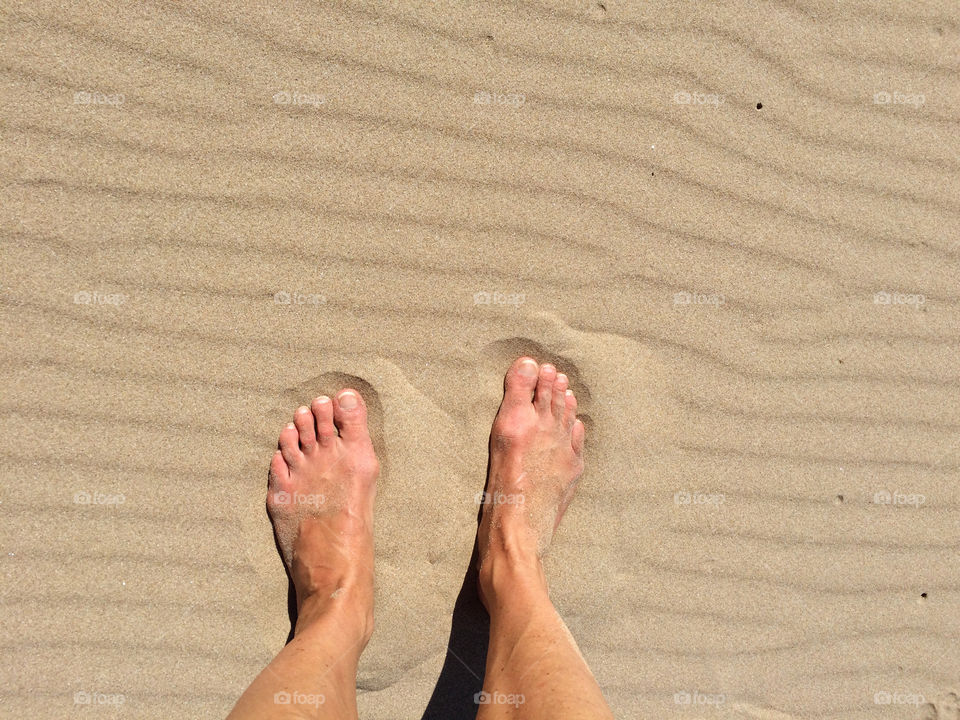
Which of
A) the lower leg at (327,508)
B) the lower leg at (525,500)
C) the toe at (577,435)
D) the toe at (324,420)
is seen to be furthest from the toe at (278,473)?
the toe at (577,435)

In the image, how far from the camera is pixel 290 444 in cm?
200

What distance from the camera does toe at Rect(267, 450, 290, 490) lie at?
2.00 m

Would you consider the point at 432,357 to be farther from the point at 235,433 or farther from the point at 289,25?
the point at 289,25

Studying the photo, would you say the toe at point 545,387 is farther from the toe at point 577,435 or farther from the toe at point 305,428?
the toe at point 305,428

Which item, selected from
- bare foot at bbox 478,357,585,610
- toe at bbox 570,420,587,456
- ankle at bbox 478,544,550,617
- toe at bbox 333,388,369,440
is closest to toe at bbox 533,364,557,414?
bare foot at bbox 478,357,585,610

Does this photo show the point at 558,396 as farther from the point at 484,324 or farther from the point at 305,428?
the point at 305,428

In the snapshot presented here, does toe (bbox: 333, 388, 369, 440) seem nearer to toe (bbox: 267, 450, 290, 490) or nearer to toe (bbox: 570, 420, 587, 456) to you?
toe (bbox: 267, 450, 290, 490)

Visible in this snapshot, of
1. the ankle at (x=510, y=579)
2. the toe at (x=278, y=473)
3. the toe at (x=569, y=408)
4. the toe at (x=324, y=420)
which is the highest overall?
the toe at (x=569, y=408)

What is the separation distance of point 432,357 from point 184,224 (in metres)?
0.78

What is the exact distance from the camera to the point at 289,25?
1.92 m

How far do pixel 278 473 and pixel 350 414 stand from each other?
271mm

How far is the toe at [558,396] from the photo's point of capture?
205 centimetres

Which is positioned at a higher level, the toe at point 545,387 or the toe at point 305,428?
the toe at point 545,387

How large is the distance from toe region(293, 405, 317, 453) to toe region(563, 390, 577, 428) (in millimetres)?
743
